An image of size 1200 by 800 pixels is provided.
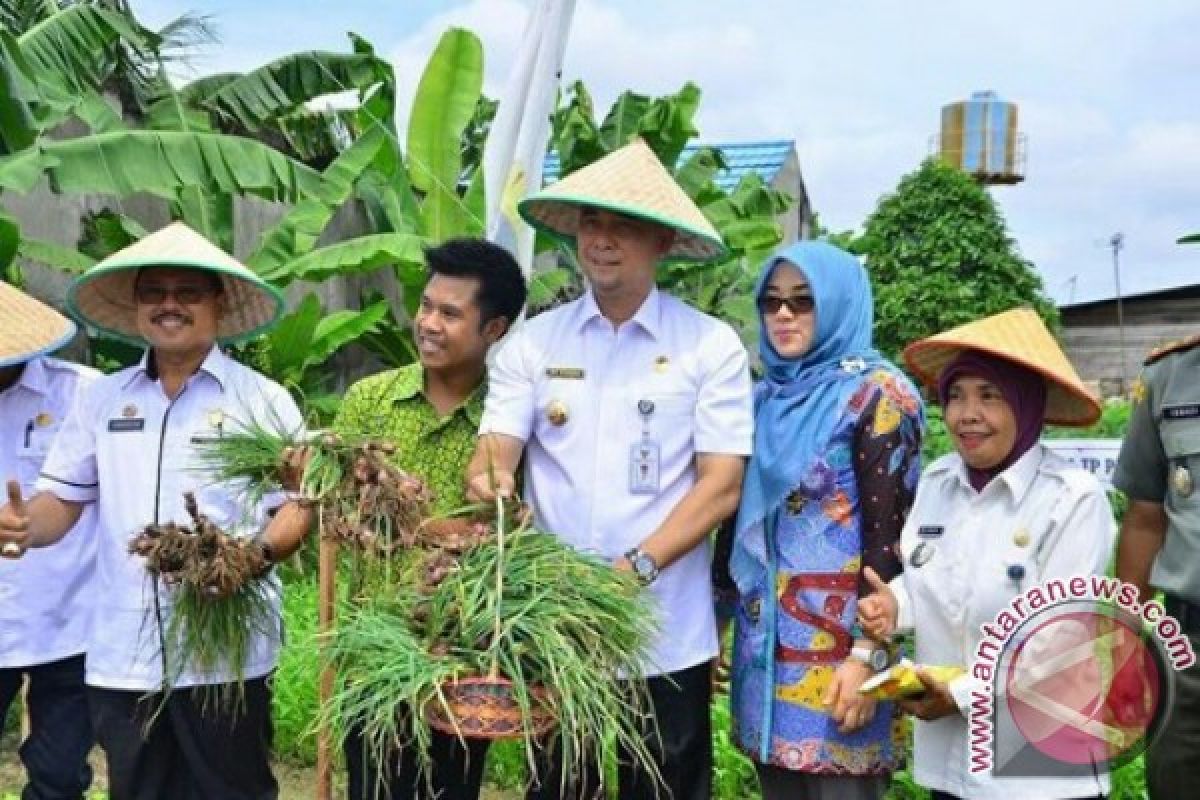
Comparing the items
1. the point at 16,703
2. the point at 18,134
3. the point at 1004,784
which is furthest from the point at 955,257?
the point at 1004,784

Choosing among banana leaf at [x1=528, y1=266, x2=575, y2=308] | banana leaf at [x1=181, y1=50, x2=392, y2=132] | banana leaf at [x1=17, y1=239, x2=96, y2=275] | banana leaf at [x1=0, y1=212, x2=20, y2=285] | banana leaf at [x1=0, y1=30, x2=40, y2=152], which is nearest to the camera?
banana leaf at [x1=0, y1=212, x2=20, y2=285]

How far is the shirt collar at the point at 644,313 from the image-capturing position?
260cm

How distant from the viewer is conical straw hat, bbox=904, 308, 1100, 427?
2299mm

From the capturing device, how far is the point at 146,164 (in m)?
5.99

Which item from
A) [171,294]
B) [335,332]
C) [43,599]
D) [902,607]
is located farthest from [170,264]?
[335,332]

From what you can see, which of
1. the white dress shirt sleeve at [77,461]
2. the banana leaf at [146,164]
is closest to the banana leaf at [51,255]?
the banana leaf at [146,164]

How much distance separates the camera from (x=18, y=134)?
609cm

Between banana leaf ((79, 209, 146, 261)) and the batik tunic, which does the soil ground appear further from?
banana leaf ((79, 209, 146, 261))

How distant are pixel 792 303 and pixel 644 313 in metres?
0.32

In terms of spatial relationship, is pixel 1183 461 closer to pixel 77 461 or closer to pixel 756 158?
pixel 77 461

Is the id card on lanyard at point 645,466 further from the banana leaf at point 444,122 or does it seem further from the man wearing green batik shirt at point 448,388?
the banana leaf at point 444,122

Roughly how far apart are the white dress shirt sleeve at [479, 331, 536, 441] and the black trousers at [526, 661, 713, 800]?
62cm

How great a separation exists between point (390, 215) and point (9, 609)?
4.83m

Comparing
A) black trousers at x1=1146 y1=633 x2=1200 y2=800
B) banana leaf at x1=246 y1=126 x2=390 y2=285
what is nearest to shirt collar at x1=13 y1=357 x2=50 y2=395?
black trousers at x1=1146 y1=633 x2=1200 y2=800
